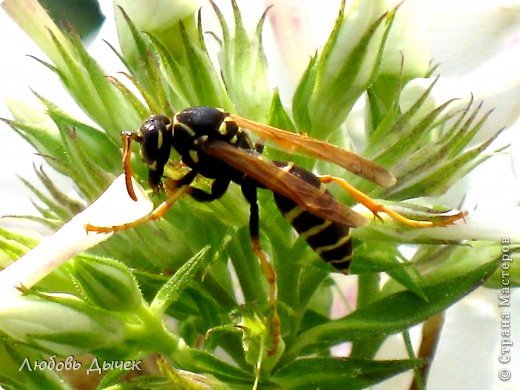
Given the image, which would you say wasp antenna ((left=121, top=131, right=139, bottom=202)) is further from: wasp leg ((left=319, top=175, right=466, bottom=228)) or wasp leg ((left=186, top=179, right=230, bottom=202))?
wasp leg ((left=319, top=175, right=466, bottom=228))

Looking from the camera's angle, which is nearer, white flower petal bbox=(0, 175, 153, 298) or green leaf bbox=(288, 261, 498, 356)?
white flower petal bbox=(0, 175, 153, 298)

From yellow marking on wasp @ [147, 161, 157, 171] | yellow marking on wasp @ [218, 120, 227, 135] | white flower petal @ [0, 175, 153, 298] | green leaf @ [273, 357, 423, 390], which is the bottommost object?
green leaf @ [273, 357, 423, 390]

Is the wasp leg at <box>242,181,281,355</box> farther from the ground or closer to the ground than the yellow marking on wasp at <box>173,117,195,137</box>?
closer to the ground

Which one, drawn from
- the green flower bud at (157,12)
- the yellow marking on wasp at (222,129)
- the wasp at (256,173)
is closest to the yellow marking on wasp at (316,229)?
the wasp at (256,173)

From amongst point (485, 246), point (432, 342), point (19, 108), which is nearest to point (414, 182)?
point (485, 246)

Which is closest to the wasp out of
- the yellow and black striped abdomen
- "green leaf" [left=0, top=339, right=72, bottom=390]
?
the yellow and black striped abdomen

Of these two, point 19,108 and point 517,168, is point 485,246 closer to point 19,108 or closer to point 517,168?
point 517,168
